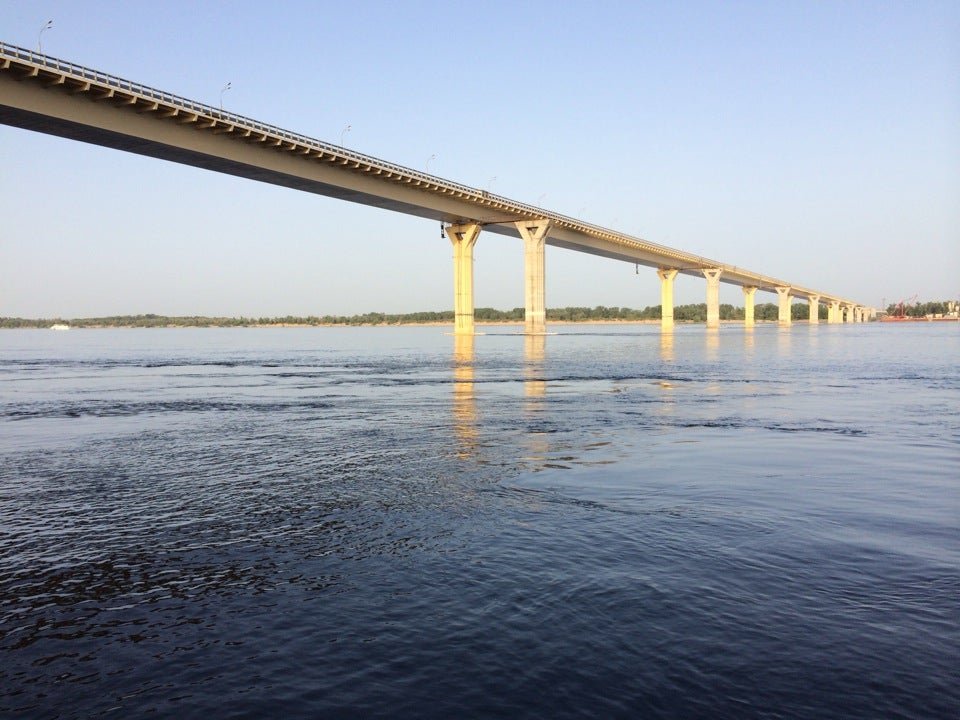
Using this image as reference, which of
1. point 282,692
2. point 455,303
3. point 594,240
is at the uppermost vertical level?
point 594,240

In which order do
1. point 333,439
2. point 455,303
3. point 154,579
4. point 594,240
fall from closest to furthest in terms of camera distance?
point 154,579, point 333,439, point 455,303, point 594,240

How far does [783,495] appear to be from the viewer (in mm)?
13203

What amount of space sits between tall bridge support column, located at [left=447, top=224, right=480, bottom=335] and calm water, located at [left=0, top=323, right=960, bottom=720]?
9188 centimetres

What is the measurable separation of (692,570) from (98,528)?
8344 millimetres

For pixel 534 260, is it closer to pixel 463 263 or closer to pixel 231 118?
pixel 463 263

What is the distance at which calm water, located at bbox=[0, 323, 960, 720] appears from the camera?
6.20 metres

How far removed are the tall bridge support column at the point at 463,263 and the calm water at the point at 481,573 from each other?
9188cm

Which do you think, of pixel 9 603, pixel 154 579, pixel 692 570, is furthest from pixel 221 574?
pixel 692 570

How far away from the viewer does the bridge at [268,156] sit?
4584 centimetres

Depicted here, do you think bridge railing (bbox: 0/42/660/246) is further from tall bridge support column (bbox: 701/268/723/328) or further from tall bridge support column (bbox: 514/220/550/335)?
tall bridge support column (bbox: 701/268/723/328)

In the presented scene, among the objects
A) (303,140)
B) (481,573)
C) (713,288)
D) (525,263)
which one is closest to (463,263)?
(525,263)

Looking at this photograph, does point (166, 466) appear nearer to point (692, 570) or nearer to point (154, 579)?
point (154, 579)

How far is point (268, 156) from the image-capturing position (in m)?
64.8

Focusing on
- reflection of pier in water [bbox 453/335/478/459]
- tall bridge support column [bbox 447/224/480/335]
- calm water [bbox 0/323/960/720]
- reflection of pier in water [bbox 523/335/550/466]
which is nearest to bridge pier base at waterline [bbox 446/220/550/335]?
tall bridge support column [bbox 447/224/480/335]
